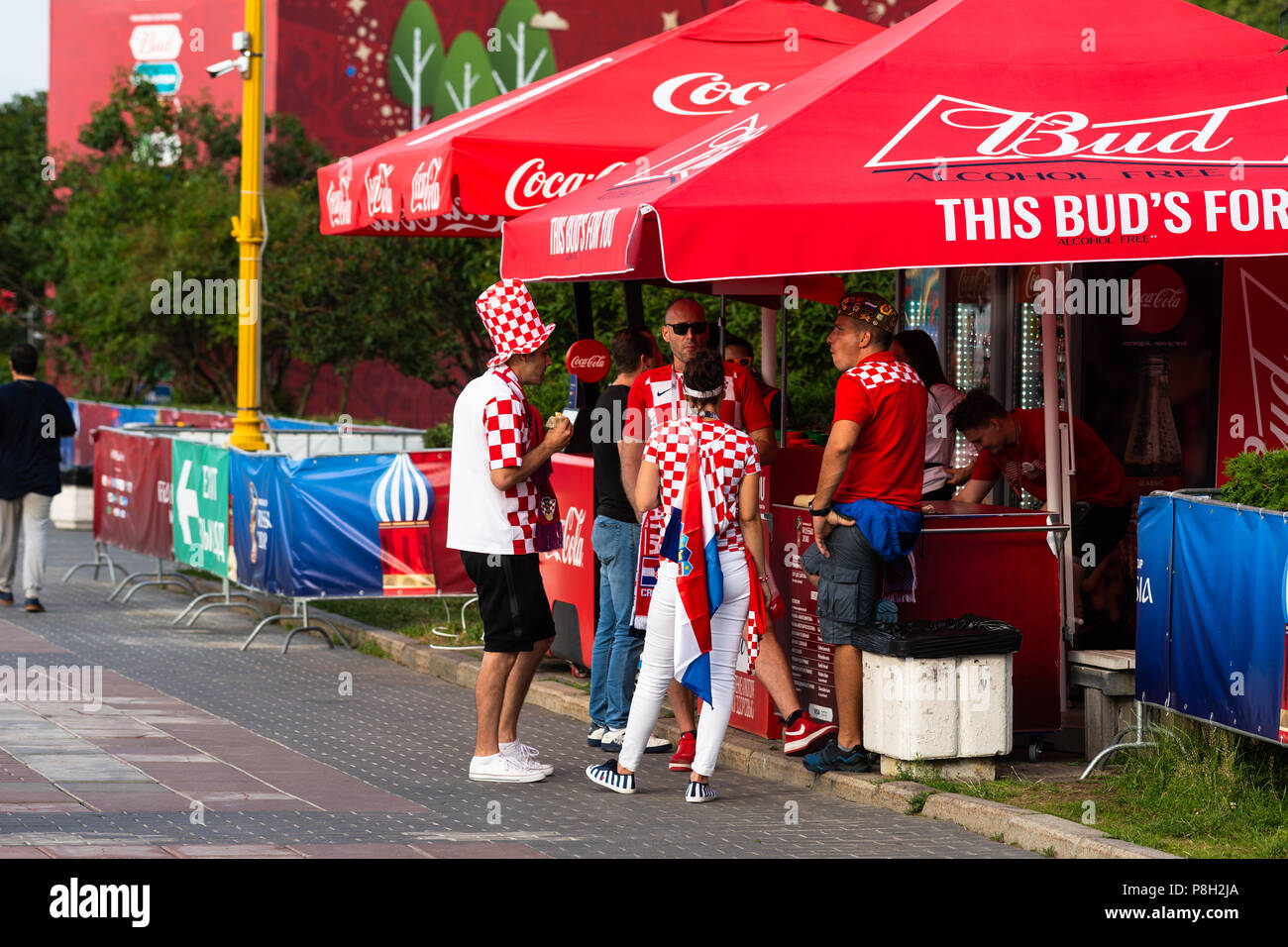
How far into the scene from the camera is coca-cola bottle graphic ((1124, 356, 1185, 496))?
409 inches

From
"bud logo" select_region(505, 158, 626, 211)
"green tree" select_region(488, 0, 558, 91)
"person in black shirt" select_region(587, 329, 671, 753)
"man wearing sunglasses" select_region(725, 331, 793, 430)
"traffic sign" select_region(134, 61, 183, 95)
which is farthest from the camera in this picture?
"traffic sign" select_region(134, 61, 183, 95)

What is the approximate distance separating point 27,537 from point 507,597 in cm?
761

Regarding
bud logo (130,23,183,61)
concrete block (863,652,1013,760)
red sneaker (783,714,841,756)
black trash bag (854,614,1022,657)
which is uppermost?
bud logo (130,23,183,61)

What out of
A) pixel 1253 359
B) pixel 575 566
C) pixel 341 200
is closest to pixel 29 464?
pixel 341 200

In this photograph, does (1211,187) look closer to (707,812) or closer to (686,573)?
(686,573)

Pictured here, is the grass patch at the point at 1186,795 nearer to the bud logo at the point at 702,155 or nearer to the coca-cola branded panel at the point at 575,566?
the bud logo at the point at 702,155

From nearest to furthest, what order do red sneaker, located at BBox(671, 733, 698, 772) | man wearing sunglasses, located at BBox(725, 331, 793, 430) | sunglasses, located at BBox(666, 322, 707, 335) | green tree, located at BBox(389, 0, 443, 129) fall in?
red sneaker, located at BBox(671, 733, 698, 772) → sunglasses, located at BBox(666, 322, 707, 335) → man wearing sunglasses, located at BBox(725, 331, 793, 430) → green tree, located at BBox(389, 0, 443, 129)

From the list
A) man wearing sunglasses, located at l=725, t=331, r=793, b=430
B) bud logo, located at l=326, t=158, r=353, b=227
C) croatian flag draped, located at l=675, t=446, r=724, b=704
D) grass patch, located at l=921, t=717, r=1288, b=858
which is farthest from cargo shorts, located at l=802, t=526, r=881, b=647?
bud logo, located at l=326, t=158, r=353, b=227

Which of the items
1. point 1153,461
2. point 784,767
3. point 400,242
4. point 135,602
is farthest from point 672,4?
point 784,767

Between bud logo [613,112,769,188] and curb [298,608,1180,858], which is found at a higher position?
bud logo [613,112,769,188]

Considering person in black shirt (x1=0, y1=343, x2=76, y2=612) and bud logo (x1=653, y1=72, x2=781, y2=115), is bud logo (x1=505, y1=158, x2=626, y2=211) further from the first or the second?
person in black shirt (x1=0, y1=343, x2=76, y2=612)

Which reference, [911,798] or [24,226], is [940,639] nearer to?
[911,798]

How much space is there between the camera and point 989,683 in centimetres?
786

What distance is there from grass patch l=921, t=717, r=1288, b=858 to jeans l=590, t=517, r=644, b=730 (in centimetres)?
179
